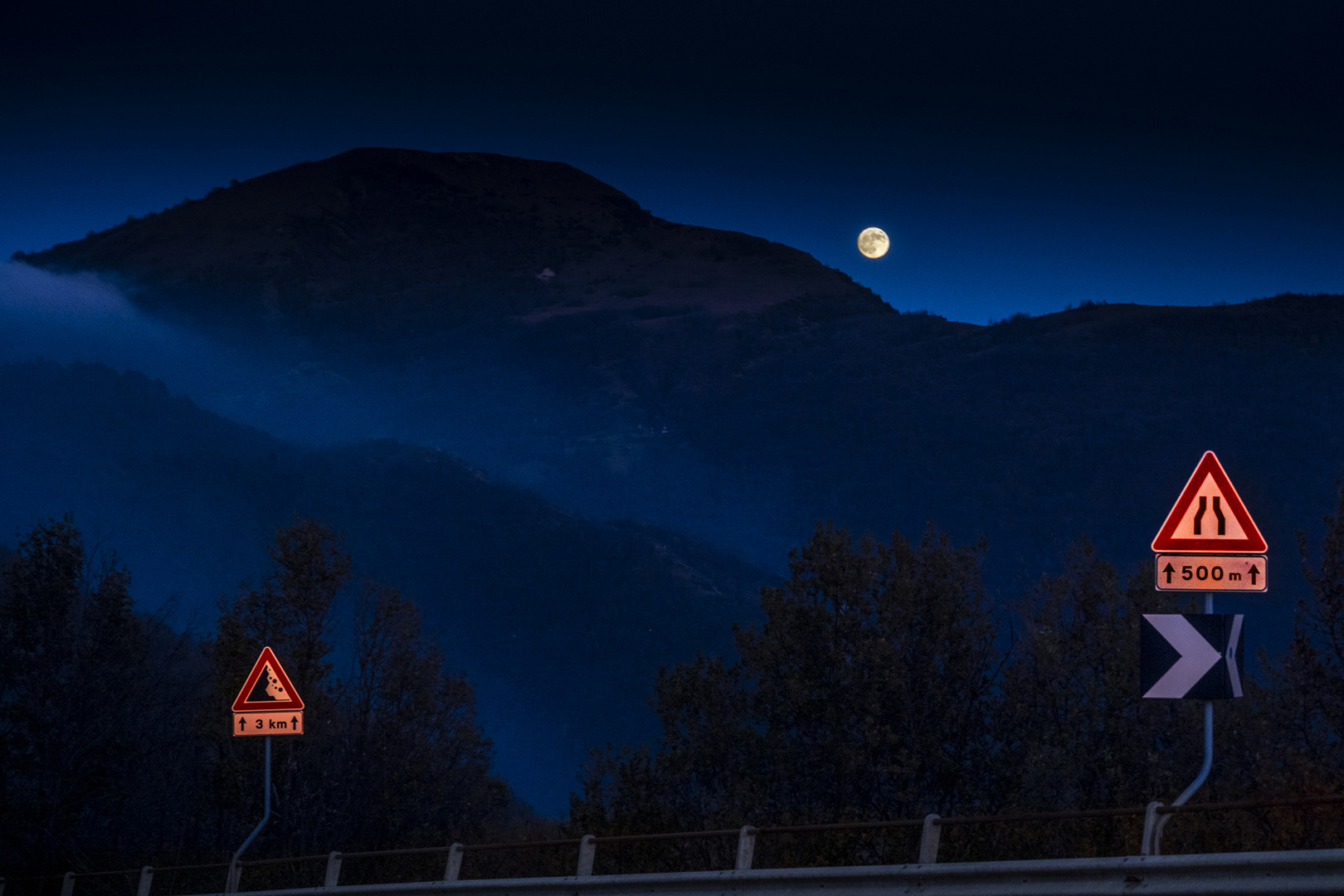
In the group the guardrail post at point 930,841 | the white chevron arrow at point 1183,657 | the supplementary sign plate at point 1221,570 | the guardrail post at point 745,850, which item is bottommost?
the guardrail post at point 745,850

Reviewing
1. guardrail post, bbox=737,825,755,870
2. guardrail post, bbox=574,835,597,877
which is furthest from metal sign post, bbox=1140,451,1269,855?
guardrail post, bbox=574,835,597,877

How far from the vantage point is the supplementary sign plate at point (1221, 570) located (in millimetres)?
8992

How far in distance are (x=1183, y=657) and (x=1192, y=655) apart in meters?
0.06

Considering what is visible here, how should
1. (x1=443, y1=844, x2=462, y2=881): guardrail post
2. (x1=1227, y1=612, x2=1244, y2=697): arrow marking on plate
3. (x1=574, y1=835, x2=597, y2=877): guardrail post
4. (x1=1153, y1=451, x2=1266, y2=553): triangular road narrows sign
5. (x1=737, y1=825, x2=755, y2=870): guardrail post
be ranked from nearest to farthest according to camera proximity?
(x1=1227, y1=612, x2=1244, y2=697): arrow marking on plate < (x1=1153, y1=451, x2=1266, y2=553): triangular road narrows sign < (x1=737, y1=825, x2=755, y2=870): guardrail post < (x1=574, y1=835, x2=597, y2=877): guardrail post < (x1=443, y1=844, x2=462, y2=881): guardrail post

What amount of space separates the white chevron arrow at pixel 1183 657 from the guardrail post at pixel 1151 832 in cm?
100

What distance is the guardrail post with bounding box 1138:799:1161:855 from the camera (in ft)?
26.2

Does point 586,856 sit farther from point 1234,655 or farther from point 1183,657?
point 1234,655

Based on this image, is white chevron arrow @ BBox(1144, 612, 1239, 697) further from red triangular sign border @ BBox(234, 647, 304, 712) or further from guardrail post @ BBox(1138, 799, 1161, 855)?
red triangular sign border @ BBox(234, 647, 304, 712)

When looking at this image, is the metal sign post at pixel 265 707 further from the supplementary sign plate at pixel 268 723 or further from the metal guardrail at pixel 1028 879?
the metal guardrail at pixel 1028 879

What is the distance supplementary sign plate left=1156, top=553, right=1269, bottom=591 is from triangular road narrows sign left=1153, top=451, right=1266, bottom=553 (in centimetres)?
6

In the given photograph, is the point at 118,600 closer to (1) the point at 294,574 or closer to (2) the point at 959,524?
(1) the point at 294,574

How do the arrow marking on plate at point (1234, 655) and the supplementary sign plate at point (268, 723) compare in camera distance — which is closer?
the arrow marking on plate at point (1234, 655)

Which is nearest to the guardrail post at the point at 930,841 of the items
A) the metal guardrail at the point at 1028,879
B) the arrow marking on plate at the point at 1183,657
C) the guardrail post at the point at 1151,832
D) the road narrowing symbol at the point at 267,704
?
the metal guardrail at the point at 1028,879

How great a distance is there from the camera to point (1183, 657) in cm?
891
